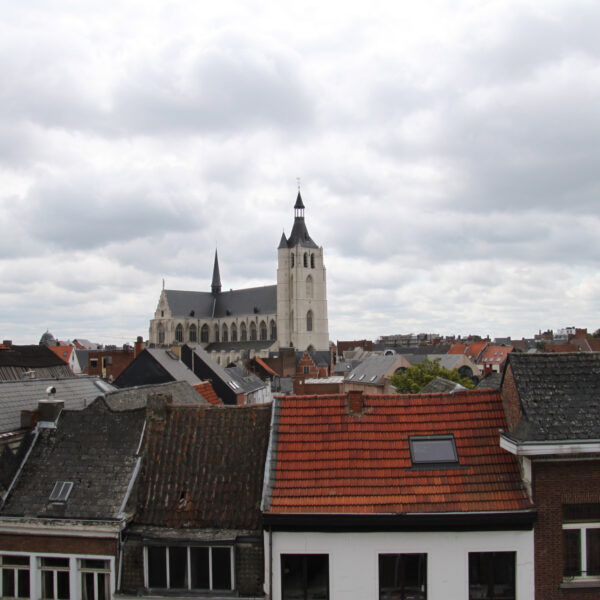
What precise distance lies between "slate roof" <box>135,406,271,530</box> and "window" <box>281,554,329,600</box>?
901 millimetres

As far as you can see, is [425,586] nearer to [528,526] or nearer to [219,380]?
[528,526]

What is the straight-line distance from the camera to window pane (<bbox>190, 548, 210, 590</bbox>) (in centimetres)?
1019

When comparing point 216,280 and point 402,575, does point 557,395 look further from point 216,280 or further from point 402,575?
point 216,280

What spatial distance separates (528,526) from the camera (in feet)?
31.9

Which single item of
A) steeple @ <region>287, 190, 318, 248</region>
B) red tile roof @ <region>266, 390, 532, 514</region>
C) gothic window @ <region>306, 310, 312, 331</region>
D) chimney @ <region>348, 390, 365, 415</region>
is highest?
steeple @ <region>287, 190, 318, 248</region>

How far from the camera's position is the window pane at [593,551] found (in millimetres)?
9883

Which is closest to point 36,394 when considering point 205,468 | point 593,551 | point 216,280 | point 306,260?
point 205,468

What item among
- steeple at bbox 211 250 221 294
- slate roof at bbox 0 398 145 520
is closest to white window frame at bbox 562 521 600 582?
slate roof at bbox 0 398 145 520

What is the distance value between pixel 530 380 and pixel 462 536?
2927 mm

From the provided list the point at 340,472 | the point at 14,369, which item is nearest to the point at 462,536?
the point at 340,472

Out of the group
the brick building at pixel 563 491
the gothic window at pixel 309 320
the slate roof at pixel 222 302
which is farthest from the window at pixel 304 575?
the slate roof at pixel 222 302

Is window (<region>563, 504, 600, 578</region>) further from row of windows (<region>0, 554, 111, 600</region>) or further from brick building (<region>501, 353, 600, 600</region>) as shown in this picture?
row of windows (<region>0, 554, 111, 600</region>)

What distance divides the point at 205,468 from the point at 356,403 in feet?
9.93

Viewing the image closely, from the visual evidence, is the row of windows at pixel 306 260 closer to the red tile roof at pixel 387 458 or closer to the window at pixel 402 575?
the red tile roof at pixel 387 458
